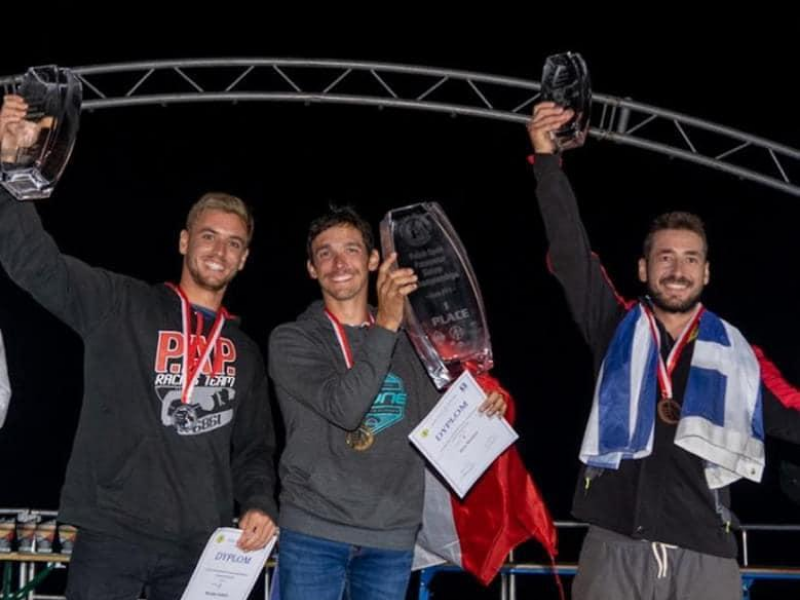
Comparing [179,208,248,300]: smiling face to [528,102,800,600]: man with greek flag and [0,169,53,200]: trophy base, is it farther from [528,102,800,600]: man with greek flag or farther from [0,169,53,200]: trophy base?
[528,102,800,600]: man with greek flag

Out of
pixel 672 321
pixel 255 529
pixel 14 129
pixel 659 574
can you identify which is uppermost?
pixel 14 129

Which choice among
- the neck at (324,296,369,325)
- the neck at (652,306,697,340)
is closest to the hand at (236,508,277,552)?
the neck at (324,296,369,325)

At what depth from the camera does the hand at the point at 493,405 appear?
2486mm

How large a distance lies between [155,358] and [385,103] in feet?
9.12

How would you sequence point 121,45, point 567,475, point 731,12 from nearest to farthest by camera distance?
1. point 731,12
2. point 121,45
3. point 567,475

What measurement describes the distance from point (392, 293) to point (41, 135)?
2.98 feet

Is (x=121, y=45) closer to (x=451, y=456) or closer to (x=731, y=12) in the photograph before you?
(x=731, y=12)

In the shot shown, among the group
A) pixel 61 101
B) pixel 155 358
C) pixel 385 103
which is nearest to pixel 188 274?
pixel 155 358

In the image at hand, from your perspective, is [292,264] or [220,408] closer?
[220,408]

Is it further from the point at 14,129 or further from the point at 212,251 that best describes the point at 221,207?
the point at 14,129

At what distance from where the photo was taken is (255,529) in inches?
96.0

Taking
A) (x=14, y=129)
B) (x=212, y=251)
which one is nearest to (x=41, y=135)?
(x=14, y=129)

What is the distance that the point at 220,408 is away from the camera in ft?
8.34

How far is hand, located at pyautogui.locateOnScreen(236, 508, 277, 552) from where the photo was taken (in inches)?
94.7
